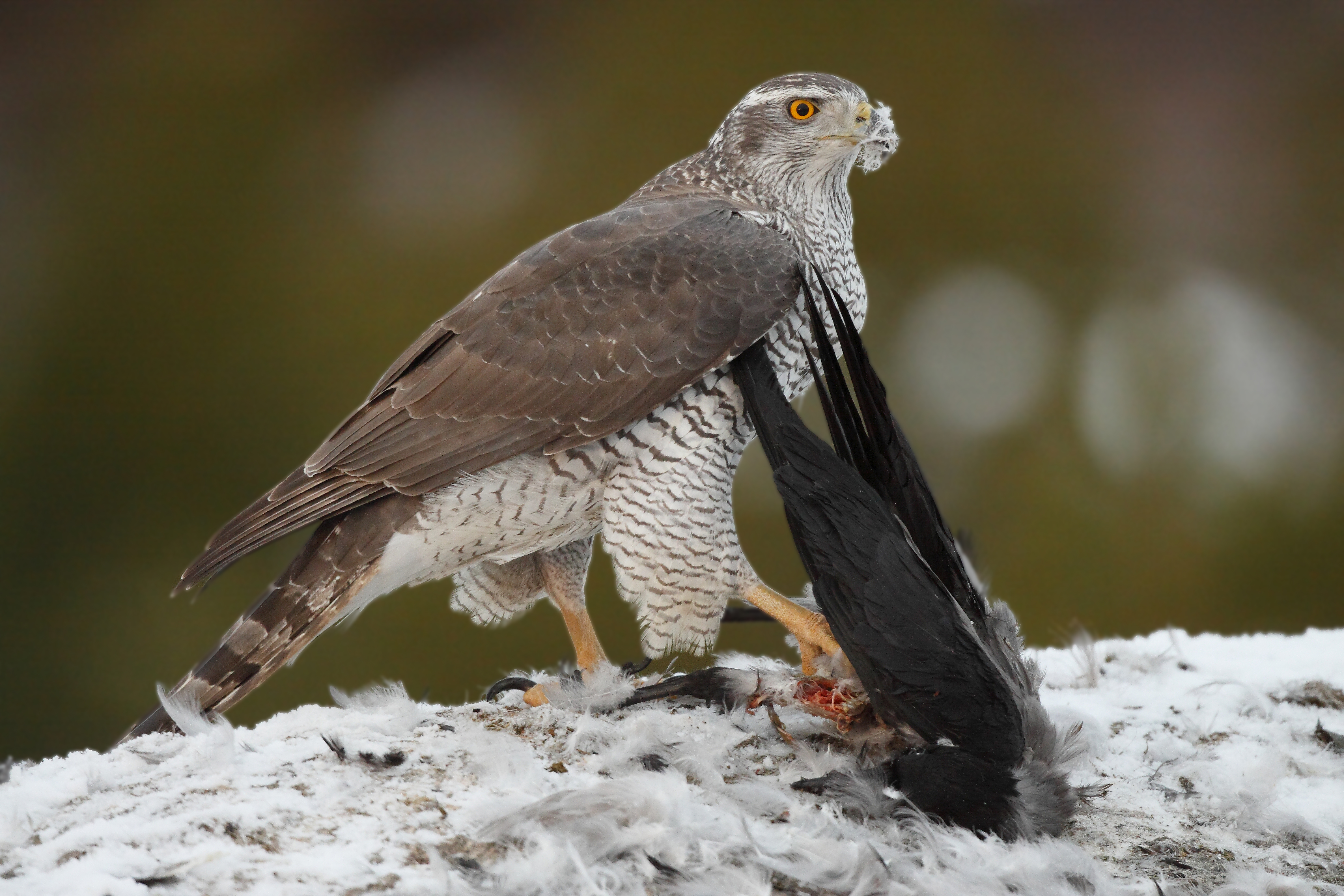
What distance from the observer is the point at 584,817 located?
3.55 ft

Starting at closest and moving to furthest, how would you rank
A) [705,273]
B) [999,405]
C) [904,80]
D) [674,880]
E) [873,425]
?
[674,880]
[873,425]
[705,273]
[999,405]
[904,80]

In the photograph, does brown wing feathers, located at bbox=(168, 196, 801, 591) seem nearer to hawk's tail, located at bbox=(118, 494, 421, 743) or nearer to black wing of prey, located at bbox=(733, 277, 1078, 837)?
hawk's tail, located at bbox=(118, 494, 421, 743)

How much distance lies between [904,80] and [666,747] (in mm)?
3367

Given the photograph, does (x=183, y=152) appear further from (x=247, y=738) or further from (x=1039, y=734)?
(x=1039, y=734)

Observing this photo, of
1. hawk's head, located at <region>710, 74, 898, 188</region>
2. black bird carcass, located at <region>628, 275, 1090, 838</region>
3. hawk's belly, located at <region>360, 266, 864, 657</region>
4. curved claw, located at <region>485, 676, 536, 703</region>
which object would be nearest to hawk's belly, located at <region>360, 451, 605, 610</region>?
hawk's belly, located at <region>360, 266, 864, 657</region>

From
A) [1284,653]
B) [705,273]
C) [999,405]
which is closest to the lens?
[705,273]

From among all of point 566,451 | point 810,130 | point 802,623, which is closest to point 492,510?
point 566,451

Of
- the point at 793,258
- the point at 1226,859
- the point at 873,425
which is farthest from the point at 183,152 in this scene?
the point at 1226,859

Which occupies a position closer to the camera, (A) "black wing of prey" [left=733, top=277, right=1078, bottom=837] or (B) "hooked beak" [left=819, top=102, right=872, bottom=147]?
(A) "black wing of prey" [left=733, top=277, right=1078, bottom=837]

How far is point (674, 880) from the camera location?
103 cm

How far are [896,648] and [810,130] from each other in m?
1.03

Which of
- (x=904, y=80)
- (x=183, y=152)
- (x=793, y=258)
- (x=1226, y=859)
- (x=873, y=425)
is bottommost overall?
(x=1226, y=859)

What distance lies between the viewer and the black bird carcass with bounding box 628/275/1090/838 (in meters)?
1.25

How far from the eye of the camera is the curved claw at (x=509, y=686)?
1.71 meters
